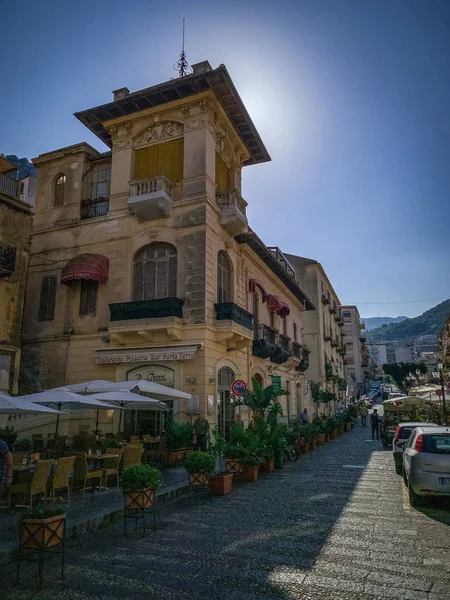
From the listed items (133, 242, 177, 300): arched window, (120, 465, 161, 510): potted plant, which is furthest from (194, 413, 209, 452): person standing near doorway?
(120, 465, 161, 510): potted plant

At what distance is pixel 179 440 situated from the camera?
14.7 m

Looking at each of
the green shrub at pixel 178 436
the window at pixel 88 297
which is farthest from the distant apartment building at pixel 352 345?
the green shrub at pixel 178 436

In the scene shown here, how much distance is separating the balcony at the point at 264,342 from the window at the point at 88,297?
7.77m

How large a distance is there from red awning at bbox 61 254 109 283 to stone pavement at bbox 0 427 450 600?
11120 mm

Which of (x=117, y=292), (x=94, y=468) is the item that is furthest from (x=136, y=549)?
(x=117, y=292)

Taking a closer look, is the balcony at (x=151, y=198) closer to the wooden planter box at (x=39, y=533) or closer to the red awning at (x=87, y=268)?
the red awning at (x=87, y=268)

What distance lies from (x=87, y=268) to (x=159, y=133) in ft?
22.0

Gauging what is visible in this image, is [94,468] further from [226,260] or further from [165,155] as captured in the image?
[165,155]

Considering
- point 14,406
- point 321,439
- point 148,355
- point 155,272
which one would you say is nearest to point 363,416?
point 321,439

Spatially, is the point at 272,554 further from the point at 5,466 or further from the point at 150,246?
the point at 150,246

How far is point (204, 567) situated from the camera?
5520 mm

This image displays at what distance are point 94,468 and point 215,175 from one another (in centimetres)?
1315

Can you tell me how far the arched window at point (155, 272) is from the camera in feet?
59.6

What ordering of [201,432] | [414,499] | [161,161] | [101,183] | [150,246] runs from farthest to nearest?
[101,183] < [161,161] < [150,246] < [201,432] < [414,499]
